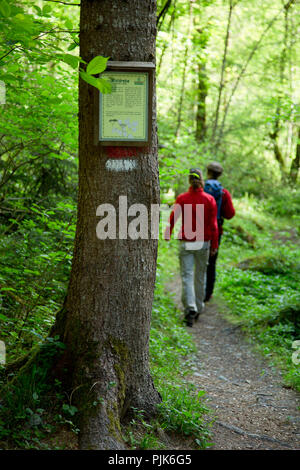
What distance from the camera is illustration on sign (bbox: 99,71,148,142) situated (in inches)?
127

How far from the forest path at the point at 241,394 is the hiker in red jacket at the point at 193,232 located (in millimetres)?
654

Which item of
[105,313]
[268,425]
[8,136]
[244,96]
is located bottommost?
[268,425]

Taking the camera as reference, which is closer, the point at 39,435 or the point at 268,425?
the point at 39,435

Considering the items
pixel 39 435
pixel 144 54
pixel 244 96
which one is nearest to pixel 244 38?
pixel 244 96

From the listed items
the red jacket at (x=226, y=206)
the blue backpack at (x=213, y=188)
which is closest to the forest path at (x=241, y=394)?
the red jacket at (x=226, y=206)

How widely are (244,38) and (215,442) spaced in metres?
21.0

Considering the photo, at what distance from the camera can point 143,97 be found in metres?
3.27

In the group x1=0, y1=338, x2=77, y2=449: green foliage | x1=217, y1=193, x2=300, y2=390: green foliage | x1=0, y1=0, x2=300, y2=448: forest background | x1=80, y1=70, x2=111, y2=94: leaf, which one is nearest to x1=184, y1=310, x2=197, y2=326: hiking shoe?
x1=0, y1=0, x2=300, y2=448: forest background

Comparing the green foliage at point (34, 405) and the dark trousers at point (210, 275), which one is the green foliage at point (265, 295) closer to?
the dark trousers at point (210, 275)

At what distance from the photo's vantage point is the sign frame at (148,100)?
3160 millimetres

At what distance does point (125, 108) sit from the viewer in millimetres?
3260

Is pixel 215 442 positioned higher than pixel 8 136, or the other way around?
pixel 8 136

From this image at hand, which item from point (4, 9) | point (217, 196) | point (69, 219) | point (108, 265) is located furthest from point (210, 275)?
point (4, 9)
